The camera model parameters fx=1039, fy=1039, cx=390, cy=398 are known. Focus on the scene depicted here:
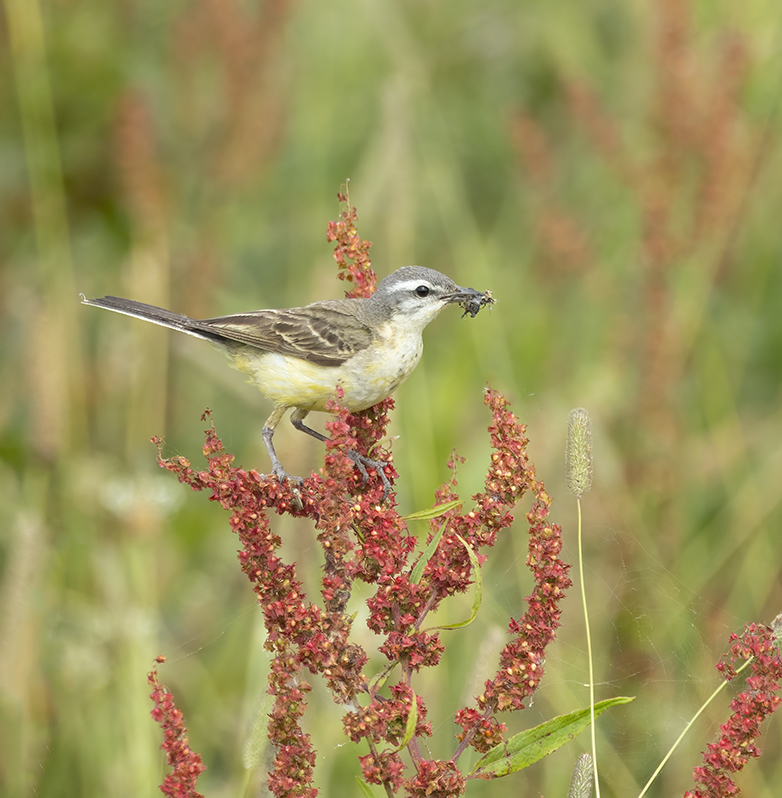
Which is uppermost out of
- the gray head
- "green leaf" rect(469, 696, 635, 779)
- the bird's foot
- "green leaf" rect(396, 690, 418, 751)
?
the gray head

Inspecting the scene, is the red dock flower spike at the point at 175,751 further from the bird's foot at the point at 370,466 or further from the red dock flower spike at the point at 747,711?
the red dock flower spike at the point at 747,711

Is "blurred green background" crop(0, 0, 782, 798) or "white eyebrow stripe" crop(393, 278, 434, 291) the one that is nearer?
"blurred green background" crop(0, 0, 782, 798)

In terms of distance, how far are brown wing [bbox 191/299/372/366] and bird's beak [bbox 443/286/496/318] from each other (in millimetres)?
436

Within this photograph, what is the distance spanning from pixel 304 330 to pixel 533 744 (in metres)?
2.82

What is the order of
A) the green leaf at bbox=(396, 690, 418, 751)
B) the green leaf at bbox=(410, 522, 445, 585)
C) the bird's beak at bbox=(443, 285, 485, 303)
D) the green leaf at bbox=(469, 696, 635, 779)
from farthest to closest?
the bird's beak at bbox=(443, 285, 485, 303)
the green leaf at bbox=(410, 522, 445, 585)
the green leaf at bbox=(469, 696, 635, 779)
the green leaf at bbox=(396, 690, 418, 751)

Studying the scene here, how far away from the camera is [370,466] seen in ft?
11.8

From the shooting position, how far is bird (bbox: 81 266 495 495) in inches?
189

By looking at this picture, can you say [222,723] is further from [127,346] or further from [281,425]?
[127,346]

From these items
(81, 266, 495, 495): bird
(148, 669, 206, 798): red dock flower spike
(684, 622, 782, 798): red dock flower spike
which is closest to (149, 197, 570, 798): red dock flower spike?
(148, 669, 206, 798): red dock flower spike

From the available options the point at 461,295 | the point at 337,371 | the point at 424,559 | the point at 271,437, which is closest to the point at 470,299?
the point at 461,295

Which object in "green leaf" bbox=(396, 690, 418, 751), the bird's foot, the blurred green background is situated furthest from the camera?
the blurred green background

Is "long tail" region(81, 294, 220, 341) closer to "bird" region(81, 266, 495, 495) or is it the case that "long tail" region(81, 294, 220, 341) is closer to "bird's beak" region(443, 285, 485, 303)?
"bird" region(81, 266, 495, 495)

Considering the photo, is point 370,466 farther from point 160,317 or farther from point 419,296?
point 160,317

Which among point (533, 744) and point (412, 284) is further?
point (412, 284)
